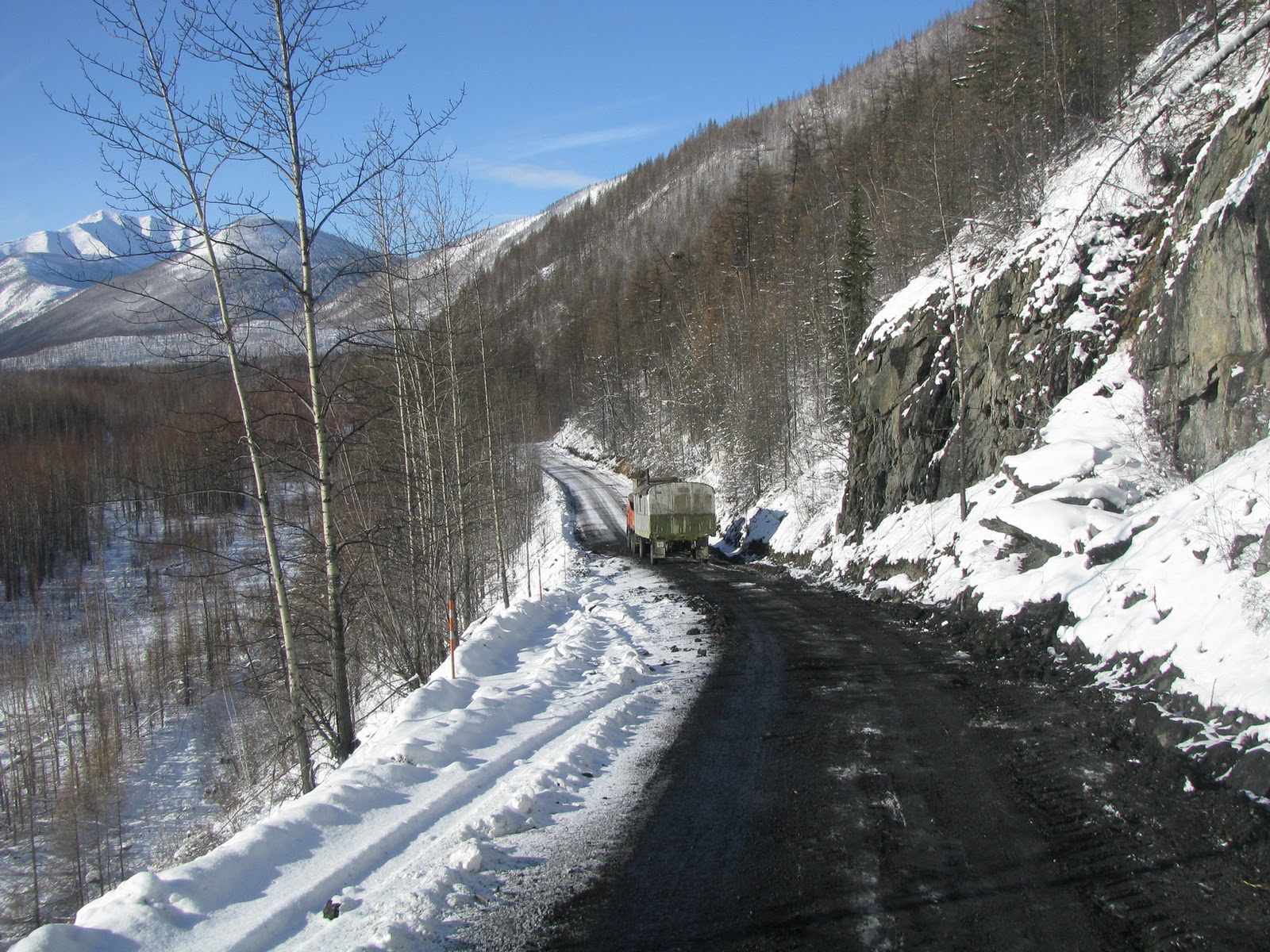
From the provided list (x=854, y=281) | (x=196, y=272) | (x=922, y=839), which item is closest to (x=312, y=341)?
(x=196, y=272)

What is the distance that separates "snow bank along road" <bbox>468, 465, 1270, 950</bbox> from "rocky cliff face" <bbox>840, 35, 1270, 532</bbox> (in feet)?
13.2

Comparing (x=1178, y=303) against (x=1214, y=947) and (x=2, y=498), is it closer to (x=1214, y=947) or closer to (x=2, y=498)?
(x=1214, y=947)

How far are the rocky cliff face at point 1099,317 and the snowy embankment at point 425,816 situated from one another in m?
5.66

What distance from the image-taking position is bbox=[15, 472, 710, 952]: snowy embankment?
13.0 feet

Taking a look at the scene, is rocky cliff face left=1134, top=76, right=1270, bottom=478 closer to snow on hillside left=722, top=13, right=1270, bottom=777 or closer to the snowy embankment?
snow on hillside left=722, top=13, right=1270, bottom=777

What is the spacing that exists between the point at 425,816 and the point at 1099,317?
642 inches

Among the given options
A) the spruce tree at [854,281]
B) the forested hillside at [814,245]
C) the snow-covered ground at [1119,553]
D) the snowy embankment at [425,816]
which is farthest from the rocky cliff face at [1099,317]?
the spruce tree at [854,281]

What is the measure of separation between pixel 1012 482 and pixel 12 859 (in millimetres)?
31022

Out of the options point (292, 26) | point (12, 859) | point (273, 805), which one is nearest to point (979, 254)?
point (292, 26)

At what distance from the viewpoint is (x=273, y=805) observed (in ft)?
42.9

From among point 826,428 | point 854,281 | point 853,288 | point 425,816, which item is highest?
point 854,281

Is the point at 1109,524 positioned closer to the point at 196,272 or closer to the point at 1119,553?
the point at 1119,553

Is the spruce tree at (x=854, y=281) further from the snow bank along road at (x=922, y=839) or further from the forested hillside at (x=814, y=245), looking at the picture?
the snow bank along road at (x=922, y=839)

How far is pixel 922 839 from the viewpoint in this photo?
4941mm
